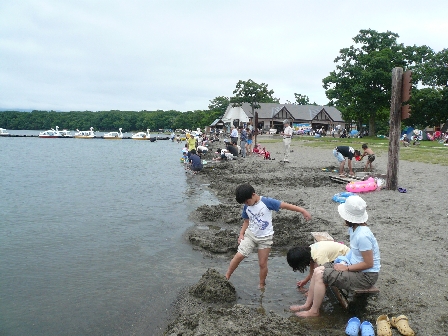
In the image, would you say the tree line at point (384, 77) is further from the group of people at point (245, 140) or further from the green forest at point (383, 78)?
the group of people at point (245, 140)

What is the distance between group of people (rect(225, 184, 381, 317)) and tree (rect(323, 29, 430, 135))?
40845 millimetres

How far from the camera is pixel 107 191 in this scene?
15.4 metres

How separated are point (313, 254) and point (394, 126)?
697 cm

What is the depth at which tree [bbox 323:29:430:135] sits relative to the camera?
139 ft

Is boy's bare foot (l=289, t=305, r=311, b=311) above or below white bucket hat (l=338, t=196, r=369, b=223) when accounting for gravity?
A: below

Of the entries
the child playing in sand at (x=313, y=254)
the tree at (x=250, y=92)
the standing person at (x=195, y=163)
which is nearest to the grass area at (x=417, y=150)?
the standing person at (x=195, y=163)

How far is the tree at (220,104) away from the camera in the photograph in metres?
92.5

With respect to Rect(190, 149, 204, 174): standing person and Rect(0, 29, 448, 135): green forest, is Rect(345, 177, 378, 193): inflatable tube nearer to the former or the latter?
Rect(190, 149, 204, 174): standing person

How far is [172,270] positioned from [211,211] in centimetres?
382

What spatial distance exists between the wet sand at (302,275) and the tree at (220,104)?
81.4 metres

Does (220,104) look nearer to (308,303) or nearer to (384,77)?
(384,77)

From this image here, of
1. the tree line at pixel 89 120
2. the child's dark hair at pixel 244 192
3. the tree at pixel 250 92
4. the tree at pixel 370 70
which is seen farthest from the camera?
the tree line at pixel 89 120

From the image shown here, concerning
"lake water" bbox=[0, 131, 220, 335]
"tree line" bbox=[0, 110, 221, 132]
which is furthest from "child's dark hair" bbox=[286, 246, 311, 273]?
"tree line" bbox=[0, 110, 221, 132]

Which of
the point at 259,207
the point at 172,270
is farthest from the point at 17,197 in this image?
the point at 259,207
